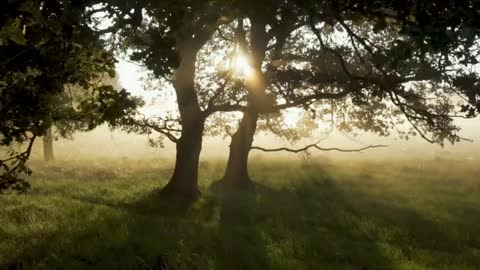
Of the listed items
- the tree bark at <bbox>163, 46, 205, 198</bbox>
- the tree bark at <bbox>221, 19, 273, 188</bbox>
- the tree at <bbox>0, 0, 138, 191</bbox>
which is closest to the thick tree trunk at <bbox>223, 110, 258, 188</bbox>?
the tree bark at <bbox>221, 19, 273, 188</bbox>

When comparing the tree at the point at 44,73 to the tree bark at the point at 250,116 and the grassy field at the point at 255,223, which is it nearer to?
the grassy field at the point at 255,223

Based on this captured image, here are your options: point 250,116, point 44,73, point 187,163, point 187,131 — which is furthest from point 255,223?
point 44,73

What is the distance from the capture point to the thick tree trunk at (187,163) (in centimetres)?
2028

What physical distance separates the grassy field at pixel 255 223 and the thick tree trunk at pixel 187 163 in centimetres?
73

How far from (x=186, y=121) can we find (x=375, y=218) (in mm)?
8495

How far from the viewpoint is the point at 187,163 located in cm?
2055

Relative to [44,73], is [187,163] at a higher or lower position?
lower

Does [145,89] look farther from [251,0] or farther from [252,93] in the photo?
[251,0]

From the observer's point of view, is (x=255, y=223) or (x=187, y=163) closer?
(x=255, y=223)

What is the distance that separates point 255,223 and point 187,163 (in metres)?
5.92

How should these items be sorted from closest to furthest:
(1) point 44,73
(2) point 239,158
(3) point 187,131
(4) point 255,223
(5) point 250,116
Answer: (1) point 44,73 → (4) point 255,223 → (3) point 187,131 → (5) point 250,116 → (2) point 239,158

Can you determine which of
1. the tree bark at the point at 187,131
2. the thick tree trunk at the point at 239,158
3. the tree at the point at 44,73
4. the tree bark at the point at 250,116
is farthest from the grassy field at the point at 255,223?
the tree at the point at 44,73

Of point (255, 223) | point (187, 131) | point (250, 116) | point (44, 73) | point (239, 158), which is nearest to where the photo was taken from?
point (44, 73)

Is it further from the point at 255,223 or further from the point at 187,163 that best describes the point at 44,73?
the point at 187,163
